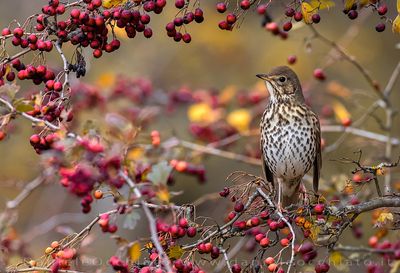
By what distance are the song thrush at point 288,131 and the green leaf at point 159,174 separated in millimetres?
2703

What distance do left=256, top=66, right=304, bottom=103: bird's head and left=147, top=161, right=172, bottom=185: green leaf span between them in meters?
2.86

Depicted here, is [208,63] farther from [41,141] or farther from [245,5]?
[41,141]

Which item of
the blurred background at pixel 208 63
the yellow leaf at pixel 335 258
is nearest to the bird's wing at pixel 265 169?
the yellow leaf at pixel 335 258

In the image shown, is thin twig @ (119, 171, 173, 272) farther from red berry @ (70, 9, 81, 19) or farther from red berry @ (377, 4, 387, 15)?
red berry @ (377, 4, 387, 15)

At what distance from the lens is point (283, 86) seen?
561 centimetres

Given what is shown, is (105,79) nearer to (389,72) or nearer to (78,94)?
(78,94)

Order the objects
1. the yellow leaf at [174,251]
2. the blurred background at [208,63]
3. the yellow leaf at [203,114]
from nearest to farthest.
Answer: the yellow leaf at [174,251], the yellow leaf at [203,114], the blurred background at [208,63]

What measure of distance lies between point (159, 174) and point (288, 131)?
9.09ft

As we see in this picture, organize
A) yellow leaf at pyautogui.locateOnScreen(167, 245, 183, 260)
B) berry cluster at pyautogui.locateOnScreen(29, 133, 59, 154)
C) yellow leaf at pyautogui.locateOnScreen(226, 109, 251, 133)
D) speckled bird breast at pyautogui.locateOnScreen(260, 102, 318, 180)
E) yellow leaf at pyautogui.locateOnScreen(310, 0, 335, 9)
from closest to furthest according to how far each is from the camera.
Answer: berry cluster at pyautogui.locateOnScreen(29, 133, 59, 154), yellow leaf at pyautogui.locateOnScreen(167, 245, 183, 260), yellow leaf at pyautogui.locateOnScreen(310, 0, 335, 9), speckled bird breast at pyautogui.locateOnScreen(260, 102, 318, 180), yellow leaf at pyautogui.locateOnScreen(226, 109, 251, 133)

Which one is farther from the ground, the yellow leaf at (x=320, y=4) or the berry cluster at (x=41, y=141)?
the yellow leaf at (x=320, y=4)

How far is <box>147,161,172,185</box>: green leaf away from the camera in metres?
2.78

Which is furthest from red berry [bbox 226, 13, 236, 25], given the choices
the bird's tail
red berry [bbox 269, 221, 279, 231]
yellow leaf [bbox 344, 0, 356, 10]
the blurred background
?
the blurred background

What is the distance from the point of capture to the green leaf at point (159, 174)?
2.78 metres

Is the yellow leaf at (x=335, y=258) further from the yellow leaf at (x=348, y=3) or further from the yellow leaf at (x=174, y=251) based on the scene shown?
the yellow leaf at (x=348, y=3)
